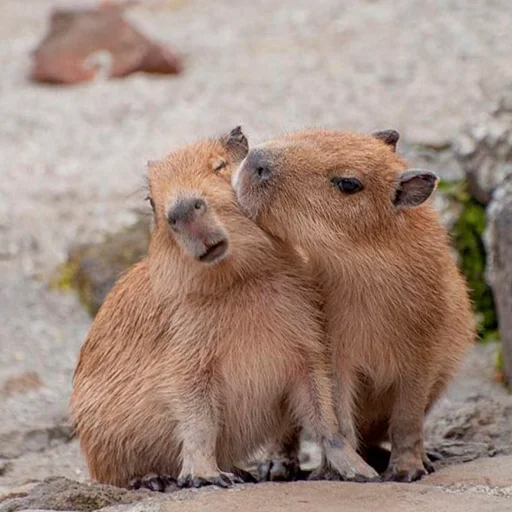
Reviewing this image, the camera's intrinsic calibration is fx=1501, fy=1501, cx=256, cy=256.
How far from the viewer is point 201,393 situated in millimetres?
6000

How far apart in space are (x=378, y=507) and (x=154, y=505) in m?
0.80

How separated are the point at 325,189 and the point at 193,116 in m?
7.14

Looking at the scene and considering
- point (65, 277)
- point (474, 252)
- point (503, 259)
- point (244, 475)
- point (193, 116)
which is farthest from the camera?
point (193, 116)

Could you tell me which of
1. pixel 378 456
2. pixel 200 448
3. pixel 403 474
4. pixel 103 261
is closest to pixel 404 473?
pixel 403 474

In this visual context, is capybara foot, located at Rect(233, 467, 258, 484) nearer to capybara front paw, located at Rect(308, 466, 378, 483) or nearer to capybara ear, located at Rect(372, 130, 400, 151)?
capybara front paw, located at Rect(308, 466, 378, 483)

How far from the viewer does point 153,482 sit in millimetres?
6156

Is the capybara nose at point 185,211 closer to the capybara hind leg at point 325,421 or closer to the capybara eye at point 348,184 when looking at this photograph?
the capybara eye at point 348,184

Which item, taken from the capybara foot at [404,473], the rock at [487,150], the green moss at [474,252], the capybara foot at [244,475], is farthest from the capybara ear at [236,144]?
the green moss at [474,252]

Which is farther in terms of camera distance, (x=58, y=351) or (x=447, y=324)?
(x=58, y=351)

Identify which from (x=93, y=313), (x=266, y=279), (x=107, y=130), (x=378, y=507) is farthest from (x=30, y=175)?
(x=378, y=507)

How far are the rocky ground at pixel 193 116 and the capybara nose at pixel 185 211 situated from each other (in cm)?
191

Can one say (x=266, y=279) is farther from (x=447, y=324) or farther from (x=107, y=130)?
(x=107, y=130)

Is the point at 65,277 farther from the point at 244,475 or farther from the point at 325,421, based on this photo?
the point at 325,421

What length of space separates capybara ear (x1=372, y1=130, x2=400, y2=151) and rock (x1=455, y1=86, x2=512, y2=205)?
3.09m
